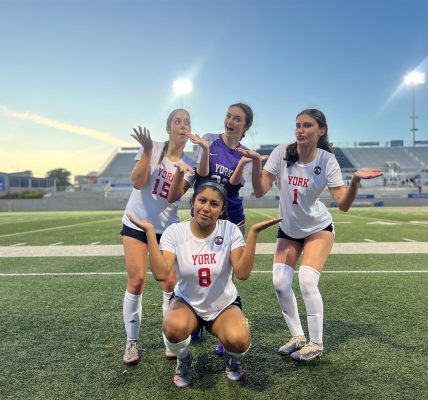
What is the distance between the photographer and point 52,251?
9750 millimetres

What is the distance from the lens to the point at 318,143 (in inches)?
143

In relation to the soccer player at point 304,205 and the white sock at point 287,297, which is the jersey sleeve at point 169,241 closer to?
the soccer player at point 304,205

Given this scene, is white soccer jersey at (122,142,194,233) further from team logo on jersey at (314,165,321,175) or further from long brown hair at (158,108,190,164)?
team logo on jersey at (314,165,321,175)

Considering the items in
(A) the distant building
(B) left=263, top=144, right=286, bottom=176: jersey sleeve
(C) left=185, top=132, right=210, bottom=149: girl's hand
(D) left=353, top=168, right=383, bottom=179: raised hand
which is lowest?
(D) left=353, top=168, right=383, bottom=179: raised hand

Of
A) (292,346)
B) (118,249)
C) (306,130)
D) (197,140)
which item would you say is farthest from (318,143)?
(118,249)

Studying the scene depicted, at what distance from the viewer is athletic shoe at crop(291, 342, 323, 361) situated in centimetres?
313

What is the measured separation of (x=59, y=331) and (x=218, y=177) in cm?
233

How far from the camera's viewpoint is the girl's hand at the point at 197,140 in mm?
3312

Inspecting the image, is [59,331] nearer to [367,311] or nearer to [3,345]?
[3,345]

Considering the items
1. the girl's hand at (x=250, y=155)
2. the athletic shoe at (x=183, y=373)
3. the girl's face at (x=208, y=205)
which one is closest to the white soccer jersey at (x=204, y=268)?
the girl's face at (x=208, y=205)

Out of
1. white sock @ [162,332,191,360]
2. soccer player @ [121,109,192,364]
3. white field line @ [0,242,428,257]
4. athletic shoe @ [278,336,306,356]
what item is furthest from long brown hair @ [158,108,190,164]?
white field line @ [0,242,428,257]

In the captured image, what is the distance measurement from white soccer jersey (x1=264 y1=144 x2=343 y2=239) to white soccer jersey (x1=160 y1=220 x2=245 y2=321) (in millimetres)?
749

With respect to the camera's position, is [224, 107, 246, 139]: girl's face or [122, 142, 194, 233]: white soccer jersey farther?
[224, 107, 246, 139]: girl's face

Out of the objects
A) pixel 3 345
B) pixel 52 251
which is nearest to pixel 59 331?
pixel 3 345
